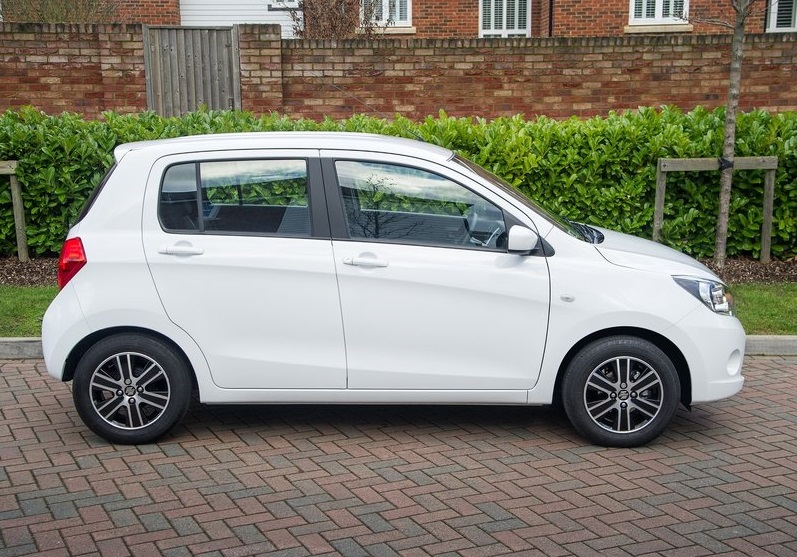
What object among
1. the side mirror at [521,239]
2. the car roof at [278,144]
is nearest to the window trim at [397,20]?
the car roof at [278,144]

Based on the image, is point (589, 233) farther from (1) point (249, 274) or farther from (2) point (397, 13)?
(2) point (397, 13)

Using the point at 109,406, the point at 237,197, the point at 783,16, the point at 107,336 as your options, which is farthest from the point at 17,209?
the point at 783,16

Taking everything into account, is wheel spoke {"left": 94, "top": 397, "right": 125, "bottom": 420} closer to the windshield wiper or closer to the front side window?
the front side window

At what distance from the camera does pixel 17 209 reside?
10.5m

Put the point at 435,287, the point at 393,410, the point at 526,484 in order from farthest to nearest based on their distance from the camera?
the point at 393,410 → the point at 435,287 → the point at 526,484

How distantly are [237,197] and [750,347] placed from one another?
14.7 feet

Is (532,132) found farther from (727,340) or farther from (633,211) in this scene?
(727,340)

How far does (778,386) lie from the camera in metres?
7.23

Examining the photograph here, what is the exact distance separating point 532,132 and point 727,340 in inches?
204

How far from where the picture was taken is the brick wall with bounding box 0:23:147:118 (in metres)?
13.8

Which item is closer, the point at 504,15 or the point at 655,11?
the point at 655,11

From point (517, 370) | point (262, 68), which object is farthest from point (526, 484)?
point (262, 68)

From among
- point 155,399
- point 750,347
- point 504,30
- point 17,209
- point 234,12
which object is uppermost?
point 234,12

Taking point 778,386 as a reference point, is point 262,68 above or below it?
above
